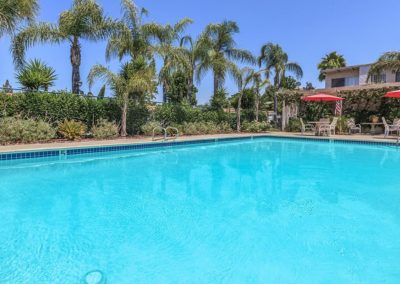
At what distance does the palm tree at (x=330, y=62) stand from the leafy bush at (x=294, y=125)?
63.5ft

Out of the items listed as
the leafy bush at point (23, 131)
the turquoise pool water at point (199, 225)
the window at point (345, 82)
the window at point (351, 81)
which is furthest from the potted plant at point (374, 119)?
the leafy bush at point (23, 131)

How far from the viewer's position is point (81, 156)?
9883 millimetres

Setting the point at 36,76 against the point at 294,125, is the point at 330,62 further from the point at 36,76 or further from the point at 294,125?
the point at 36,76

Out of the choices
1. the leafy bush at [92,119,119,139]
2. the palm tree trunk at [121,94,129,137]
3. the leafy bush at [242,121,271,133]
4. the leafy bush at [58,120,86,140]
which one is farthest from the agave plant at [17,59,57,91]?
the leafy bush at [242,121,271,133]

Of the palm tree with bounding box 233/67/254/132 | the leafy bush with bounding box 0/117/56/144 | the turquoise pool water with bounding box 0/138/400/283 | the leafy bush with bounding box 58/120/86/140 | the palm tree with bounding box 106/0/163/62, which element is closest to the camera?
the turquoise pool water with bounding box 0/138/400/283

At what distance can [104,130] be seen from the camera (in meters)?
13.2

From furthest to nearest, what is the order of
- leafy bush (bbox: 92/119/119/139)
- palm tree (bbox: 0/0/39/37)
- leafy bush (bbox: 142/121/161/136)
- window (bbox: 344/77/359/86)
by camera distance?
window (bbox: 344/77/359/86) → leafy bush (bbox: 142/121/161/136) → leafy bush (bbox: 92/119/119/139) → palm tree (bbox: 0/0/39/37)

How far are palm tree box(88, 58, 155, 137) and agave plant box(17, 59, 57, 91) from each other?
1.58m

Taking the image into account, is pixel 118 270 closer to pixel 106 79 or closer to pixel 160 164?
pixel 160 164

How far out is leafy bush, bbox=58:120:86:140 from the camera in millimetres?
12117

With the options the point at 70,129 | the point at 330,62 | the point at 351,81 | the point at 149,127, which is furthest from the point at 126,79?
the point at 330,62

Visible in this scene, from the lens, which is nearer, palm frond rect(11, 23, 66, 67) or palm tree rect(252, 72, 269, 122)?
palm frond rect(11, 23, 66, 67)

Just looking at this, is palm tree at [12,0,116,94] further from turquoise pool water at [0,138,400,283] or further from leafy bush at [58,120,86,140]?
turquoise pool water at [0,138,400,283]

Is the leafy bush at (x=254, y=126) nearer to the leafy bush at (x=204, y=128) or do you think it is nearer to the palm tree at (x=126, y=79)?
the leafy bush at (x=204, y=128)
